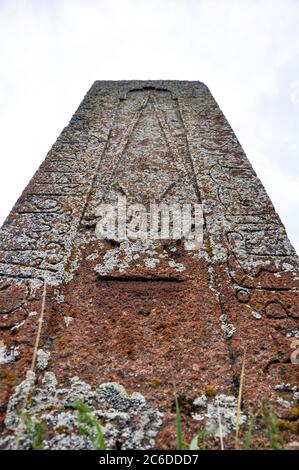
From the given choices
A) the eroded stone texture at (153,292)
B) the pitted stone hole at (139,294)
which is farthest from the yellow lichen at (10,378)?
the pitted stone hole at (139,294)

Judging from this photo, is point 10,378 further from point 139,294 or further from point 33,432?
point 139,294

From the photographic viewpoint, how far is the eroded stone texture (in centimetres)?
133

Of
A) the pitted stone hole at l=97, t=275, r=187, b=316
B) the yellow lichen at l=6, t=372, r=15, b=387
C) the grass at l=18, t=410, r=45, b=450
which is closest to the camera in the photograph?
the grass at l=18, t=410, r=45, b=450

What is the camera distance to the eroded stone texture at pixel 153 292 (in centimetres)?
133

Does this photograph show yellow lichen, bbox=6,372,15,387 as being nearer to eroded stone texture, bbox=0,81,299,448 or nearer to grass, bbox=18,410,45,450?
eroded stone texture, bbox=0,81,299,448

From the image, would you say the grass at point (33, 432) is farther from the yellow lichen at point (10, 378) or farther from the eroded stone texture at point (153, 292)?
the yellow lichen at point (10, 378)

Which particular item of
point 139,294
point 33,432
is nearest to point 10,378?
point 33,432

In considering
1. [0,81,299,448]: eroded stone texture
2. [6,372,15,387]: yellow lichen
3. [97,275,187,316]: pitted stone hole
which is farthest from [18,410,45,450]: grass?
[97,275,187,316]: pitted stone hole

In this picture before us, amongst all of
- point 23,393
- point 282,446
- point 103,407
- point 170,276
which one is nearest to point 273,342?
point 282,446

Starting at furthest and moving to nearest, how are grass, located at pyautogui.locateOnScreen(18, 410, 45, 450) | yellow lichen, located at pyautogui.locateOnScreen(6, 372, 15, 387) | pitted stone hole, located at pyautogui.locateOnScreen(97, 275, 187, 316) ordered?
pitted stone hole, located at pyautogui.locateOnScreen(97, 275, 187, 316) → yellow lichen, located at pyautogui.locateOnScreen(6, 372, 15, 387) → grass, located at pyautogui.locateOnScreen(18, 410, 45, 450)

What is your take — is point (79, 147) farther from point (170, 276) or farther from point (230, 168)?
point (170, 276)

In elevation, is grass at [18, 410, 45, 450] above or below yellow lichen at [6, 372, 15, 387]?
below

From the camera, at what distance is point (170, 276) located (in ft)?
5.75

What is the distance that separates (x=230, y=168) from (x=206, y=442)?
184cm
